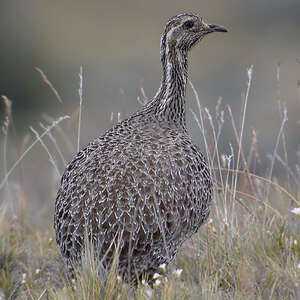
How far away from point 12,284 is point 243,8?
19412 mm

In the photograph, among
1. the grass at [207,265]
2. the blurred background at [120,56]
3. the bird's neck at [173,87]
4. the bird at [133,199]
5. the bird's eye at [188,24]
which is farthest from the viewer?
the blurred background at [120,56]

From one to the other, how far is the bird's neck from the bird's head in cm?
4

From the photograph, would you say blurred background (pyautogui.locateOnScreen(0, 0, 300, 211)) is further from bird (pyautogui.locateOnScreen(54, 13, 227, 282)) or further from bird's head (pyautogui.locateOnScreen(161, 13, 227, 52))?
bird (pyautogui.locateOnScreen(54, 13, 227, 282))

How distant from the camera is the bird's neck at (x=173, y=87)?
5977 millimetres

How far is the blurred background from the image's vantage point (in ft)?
63.4

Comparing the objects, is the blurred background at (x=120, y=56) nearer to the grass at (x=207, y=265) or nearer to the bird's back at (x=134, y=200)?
the grass at (x=207, y=265)

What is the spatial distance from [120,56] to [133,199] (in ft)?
58.4

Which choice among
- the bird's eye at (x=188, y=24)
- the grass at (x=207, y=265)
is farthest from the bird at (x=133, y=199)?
the bird's eye at (x=188, y=24)

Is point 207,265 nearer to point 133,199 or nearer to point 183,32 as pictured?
point 133,199

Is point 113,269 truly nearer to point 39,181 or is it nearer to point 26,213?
point 26,213

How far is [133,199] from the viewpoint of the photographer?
491 centimetres

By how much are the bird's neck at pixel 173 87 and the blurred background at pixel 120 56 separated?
11586 mm

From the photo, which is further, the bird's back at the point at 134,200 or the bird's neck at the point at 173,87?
the bird's neck at the point at 173,87

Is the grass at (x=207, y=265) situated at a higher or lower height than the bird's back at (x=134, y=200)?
lower
